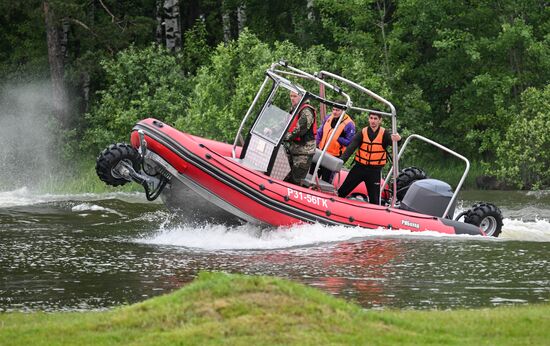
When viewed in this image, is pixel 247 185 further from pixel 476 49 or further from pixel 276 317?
pixel 476 49

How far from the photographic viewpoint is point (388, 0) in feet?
98.5

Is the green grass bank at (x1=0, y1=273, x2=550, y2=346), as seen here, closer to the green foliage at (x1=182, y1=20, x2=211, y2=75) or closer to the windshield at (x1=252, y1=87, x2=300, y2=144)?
the windshield at (x1=252, y1=87, x2=300, y2=144)

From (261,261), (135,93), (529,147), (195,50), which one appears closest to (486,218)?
(261,261)

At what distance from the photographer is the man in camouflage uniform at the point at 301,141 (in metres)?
15.8

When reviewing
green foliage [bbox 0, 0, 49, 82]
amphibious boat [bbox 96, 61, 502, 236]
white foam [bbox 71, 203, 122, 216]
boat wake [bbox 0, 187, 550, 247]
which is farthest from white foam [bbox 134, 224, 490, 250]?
green foliage [bbox 0, 0, 49, 82]

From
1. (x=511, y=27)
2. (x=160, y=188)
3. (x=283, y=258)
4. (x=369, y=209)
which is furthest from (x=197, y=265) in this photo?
(x=511, y=27)

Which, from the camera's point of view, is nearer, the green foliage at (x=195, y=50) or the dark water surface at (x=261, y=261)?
the dark water surface at (x=261, y=261)

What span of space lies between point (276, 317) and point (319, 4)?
21.4 meters

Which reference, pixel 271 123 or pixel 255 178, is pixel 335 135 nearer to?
pixel 271 123

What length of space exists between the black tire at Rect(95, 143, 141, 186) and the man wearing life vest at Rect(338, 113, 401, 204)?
286 centimetres

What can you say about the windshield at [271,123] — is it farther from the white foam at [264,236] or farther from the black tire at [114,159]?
the black tire at [114,159]

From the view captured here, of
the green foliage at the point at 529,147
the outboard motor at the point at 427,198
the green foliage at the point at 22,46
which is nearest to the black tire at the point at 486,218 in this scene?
the outboard motor at the point at 427,198

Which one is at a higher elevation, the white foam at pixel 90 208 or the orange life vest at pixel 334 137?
the orange life vest at pixel 334 137

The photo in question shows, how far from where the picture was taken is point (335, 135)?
16609 mm
